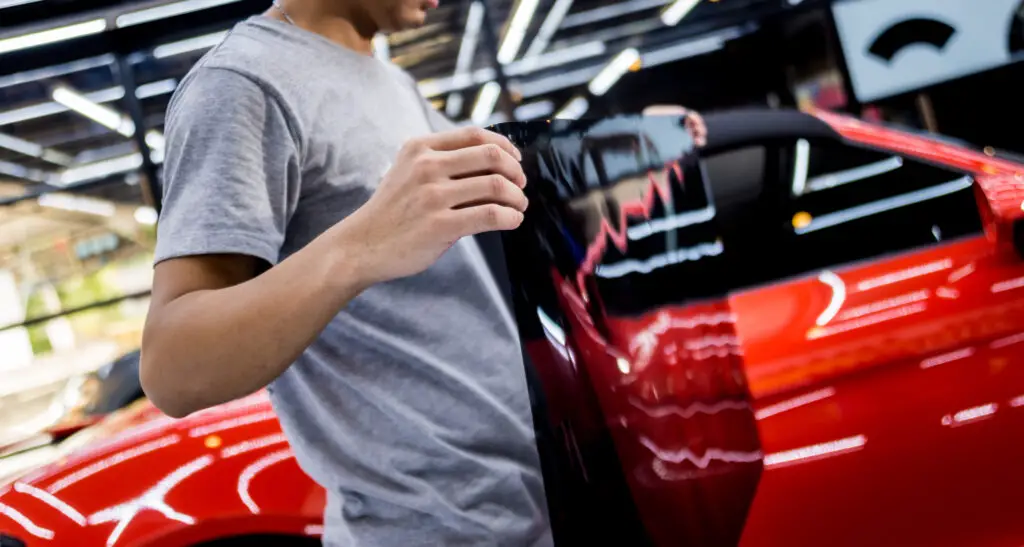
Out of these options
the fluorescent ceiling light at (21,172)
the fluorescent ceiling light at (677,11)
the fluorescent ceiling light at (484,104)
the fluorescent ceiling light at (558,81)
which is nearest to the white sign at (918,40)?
the fluorescent ceiling light at (484,104)

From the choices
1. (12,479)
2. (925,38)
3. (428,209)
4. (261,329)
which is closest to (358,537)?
(261,329)

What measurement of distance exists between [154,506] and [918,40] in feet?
19.2

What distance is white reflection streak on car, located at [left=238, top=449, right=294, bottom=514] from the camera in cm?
181

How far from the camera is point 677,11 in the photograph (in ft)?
30.5

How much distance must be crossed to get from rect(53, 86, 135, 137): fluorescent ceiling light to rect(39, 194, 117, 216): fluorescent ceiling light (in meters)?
0.74

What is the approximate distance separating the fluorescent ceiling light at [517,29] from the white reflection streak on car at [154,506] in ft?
17.4

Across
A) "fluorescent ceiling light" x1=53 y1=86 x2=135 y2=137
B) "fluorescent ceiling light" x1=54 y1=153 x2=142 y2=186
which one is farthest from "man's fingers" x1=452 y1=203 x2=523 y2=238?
"fluorescent ceiling light" x1=54 y1=153 x2=142 y2=186

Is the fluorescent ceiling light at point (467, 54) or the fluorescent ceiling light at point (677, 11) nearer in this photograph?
the fluorescent ceiling light at point (467, 54)

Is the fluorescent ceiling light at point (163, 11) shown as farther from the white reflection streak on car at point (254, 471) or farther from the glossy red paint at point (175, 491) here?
the white reflection streak on car at point (254, 471)

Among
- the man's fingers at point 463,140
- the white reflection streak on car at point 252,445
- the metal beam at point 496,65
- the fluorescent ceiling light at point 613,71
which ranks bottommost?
the white reflection streak on car at point 252,445

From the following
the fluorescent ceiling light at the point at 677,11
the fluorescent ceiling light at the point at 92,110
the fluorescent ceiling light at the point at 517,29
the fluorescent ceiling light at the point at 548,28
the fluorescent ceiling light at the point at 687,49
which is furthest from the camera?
the fluorescent ceiling light at the point at 677,11

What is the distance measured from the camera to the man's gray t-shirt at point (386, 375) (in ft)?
2.59

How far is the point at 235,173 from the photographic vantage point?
0.70m

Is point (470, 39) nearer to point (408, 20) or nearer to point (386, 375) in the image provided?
point (408, 20)
